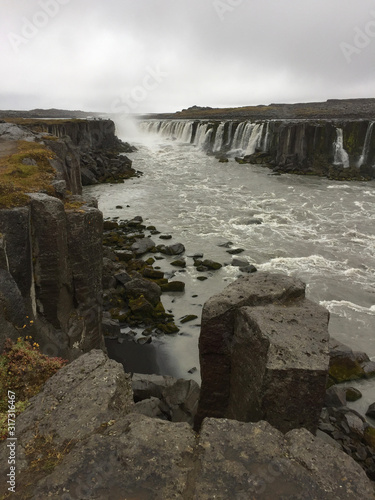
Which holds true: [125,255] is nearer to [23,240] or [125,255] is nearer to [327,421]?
[23,240]

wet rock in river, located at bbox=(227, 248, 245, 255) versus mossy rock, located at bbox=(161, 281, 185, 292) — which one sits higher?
wet rock in river, located at bbox=(227, 248, 245, 255)

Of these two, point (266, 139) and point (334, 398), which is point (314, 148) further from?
point (334, 398)

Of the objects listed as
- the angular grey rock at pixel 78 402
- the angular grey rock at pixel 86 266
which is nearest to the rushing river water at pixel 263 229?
the angular grey rock at pixel 86 266

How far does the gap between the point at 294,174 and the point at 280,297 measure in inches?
1453

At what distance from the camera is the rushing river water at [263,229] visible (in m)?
12.6

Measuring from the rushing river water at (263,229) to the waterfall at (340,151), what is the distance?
18.3ft

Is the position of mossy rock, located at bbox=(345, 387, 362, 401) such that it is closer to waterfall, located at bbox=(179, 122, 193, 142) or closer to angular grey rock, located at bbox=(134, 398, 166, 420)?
angular grey rock, located at bbox=(134, 398, 166, 420)

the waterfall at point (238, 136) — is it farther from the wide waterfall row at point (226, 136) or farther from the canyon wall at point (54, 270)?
the canyon wall at point (54, 270)

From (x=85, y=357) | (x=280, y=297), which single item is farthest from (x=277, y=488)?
(x=280, y=297)

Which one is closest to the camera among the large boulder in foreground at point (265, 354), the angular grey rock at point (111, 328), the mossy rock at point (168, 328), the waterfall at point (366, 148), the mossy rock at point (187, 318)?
the large boulder in foreground at point (265, 354)

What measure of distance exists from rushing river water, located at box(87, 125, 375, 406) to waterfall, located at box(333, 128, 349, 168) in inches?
220

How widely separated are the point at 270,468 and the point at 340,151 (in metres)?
43.5

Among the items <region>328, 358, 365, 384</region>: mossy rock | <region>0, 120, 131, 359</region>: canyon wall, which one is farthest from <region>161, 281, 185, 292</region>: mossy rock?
<region>328, 358, 365, 384</region>: mossy rock

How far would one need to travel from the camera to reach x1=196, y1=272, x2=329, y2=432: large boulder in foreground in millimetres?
5082
